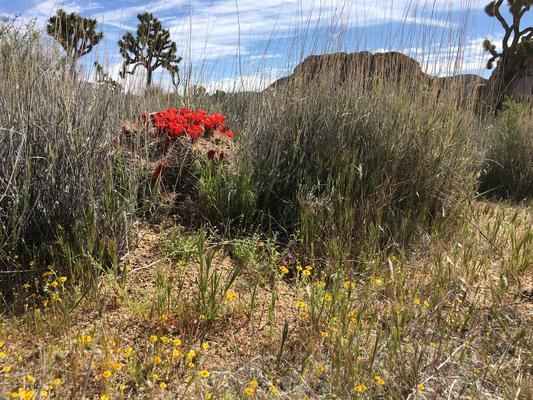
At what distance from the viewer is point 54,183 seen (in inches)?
120

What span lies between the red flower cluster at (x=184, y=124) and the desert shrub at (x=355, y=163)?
0.43 metres

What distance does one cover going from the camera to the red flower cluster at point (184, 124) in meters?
4.30

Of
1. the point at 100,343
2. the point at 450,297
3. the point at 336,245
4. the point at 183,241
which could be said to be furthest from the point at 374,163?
the point at 100,343

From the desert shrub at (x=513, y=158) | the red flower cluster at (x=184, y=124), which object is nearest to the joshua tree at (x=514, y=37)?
the desert shrub at (x=513, y=158)

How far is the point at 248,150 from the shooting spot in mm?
4164

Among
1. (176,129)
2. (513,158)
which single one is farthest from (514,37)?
(176,129)

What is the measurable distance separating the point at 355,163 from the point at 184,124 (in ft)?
5.30

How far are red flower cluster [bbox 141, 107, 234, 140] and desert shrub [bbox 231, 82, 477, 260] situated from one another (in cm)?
43

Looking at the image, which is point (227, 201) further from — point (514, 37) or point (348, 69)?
point (514, 37)

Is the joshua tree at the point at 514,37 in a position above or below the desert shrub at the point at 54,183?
above

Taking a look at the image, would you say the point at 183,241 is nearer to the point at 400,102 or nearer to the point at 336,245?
the point at 336,245

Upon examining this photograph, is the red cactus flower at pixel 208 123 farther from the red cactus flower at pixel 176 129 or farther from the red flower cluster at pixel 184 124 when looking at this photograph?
the red cactus flower at pixel 176 129

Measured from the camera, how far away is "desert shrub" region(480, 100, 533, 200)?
23.0 ft

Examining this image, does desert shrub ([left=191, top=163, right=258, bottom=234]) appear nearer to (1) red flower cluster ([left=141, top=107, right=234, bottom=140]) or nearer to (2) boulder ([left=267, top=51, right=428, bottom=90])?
(1) red flower cluster ([left=141, top=107, right=234, bottom=140])
